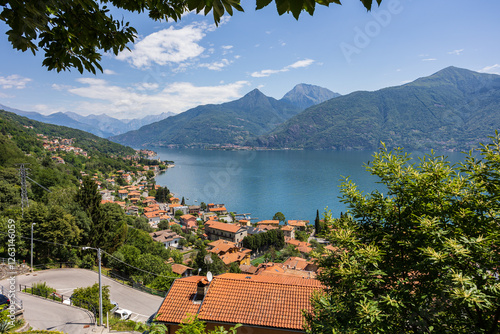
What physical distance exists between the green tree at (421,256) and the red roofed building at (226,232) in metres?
36.6

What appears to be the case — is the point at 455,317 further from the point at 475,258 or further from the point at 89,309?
the point at 89,309

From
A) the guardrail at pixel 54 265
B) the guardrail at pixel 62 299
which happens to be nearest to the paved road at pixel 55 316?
the guardrail at pixel 62 299

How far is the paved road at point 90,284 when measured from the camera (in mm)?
12109

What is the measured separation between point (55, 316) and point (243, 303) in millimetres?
7517

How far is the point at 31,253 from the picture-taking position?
46.3 ft

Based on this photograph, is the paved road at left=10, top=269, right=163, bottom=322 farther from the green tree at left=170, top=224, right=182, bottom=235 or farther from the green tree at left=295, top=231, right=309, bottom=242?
→ the green tree at left=295, top=231, right=309, bottom=242

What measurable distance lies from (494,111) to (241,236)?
207 metres

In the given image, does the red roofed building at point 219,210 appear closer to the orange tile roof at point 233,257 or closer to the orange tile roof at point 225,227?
the orange tile roof at point 225,227

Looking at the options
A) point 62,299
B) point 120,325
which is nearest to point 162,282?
point 62,299

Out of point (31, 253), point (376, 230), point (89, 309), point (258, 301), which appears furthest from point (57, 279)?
point (376, 230)

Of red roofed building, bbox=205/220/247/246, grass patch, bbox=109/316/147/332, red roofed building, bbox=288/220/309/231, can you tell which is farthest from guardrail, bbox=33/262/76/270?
red roofed building, bbox=288/220/309/231

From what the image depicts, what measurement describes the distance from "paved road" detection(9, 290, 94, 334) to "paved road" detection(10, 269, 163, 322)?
1.61m

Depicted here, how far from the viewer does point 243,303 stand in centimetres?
742

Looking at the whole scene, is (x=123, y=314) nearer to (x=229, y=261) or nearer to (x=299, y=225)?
(x=229, y=261)
